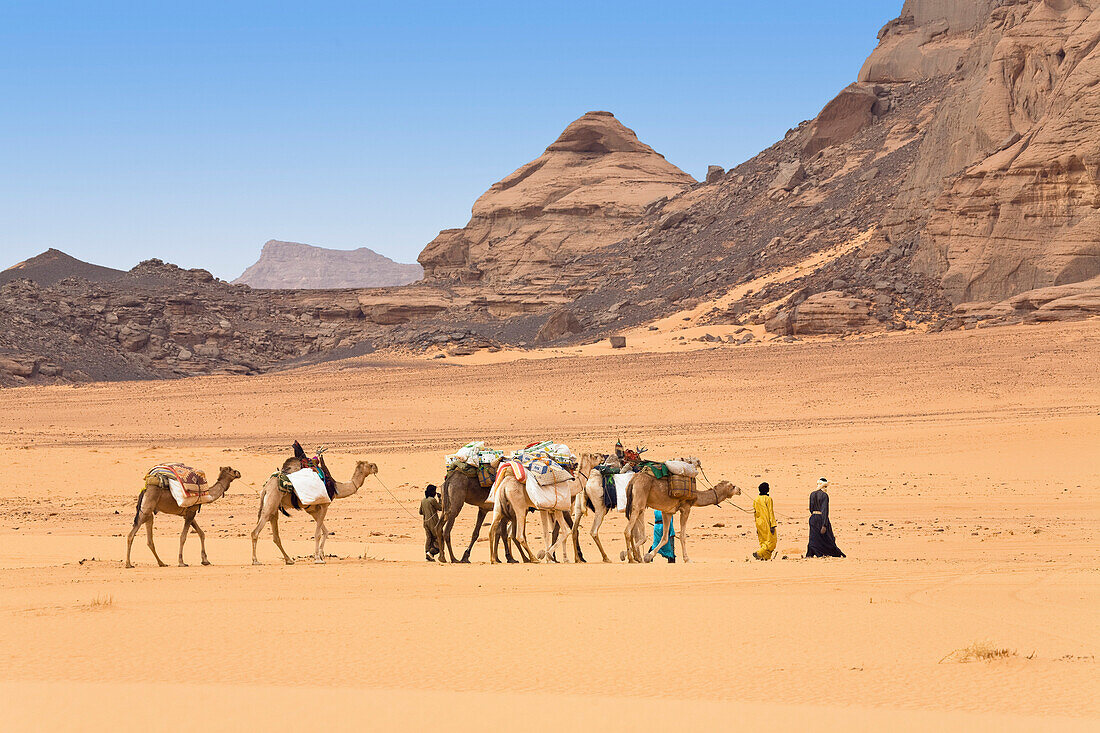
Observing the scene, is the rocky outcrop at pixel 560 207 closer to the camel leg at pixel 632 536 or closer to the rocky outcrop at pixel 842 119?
the rocky outcrop at pixel 842 119

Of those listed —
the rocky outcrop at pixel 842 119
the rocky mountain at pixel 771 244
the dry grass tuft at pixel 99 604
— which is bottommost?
the dry grass tuft at pixel 99 604

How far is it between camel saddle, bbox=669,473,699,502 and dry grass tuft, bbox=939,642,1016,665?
6293 mm

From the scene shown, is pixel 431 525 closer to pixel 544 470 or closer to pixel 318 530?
pixel 318 530

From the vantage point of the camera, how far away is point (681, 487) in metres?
14.1

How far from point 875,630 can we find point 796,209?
65253 mm

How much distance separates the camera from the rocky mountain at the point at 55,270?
8319cm

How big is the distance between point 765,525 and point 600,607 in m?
4.28

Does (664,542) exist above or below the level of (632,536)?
below

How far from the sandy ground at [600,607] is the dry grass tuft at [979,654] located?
57mm

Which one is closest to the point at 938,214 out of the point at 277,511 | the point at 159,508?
the point at 277,511

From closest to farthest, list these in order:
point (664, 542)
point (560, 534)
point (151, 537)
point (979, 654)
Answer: point (979, 654) < point (151, 537) < point (664, 542) < point (560, 534)

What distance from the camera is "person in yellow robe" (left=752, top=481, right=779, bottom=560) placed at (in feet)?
44.9

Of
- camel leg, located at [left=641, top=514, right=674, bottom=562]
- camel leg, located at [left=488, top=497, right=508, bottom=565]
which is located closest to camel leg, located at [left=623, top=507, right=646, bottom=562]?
camel leg, located at [left=641, top=514, right=674, bottom=562]

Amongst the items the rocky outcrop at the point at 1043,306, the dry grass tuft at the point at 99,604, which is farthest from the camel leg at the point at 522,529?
the rocky outcrop at the point at 1043,306
